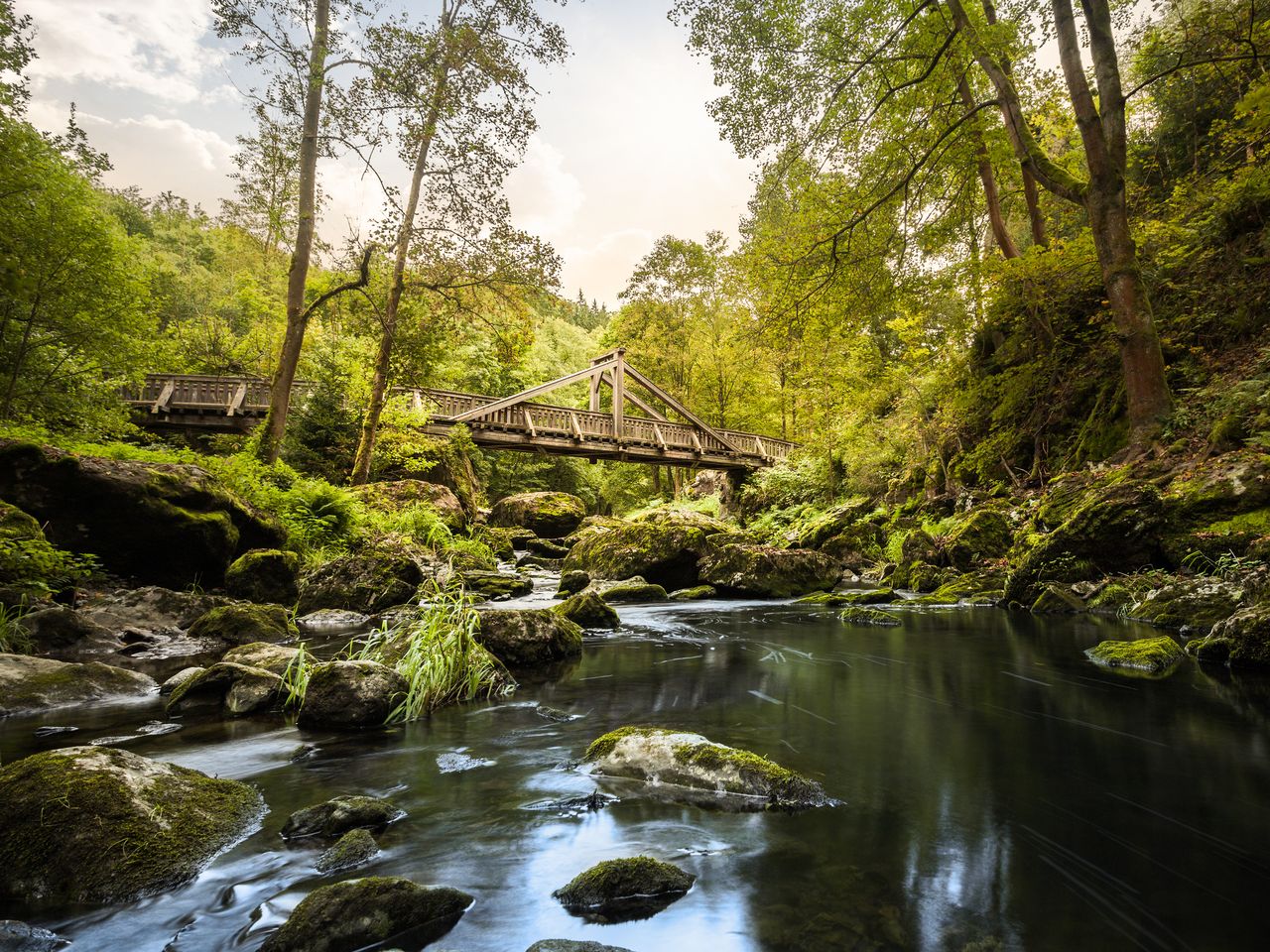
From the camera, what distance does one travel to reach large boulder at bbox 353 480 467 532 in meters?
15.6

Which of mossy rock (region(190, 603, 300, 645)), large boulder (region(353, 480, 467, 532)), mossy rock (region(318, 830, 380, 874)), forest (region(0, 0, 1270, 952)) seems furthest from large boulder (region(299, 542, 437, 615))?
mossy rock (region(318, 830, 380, 874))

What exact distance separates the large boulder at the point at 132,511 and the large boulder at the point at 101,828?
21.1ft

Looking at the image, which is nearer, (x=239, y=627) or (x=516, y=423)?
(x=239, y=627)

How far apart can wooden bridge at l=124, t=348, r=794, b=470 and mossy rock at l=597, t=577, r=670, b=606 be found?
31.5ft

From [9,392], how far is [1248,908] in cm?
1579

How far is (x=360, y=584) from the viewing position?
9180 mm

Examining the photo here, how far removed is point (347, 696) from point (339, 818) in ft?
5.37

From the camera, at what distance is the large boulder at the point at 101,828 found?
6.16 feet

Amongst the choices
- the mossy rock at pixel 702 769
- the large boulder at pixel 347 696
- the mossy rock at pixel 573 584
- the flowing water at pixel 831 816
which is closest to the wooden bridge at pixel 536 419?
the mossy rock at pixel 573 584

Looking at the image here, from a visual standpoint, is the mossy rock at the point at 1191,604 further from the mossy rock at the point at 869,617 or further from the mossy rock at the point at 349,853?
the mossy rock at the point at 349,853

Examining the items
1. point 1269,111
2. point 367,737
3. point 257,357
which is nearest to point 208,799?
point 367,737

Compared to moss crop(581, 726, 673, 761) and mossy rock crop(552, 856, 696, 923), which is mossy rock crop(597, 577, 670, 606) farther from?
mossy rock crop(552, 856, 696, 923)

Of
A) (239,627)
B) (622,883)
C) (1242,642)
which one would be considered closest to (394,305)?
(239,627)

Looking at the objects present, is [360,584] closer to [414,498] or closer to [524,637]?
[524,637]
